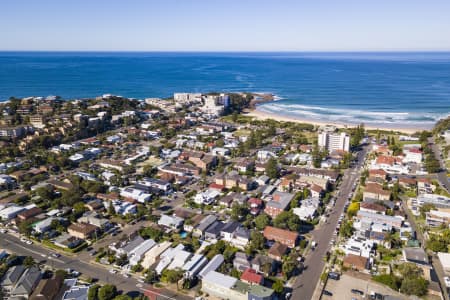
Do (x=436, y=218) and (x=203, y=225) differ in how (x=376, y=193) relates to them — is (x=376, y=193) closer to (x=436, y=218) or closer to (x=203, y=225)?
(x=436, y=218)

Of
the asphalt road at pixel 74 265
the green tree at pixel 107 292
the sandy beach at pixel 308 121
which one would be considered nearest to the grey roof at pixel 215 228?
the asphalt road at pixel 74 265

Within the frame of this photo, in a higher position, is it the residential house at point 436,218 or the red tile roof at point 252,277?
the residential house at point 436,218

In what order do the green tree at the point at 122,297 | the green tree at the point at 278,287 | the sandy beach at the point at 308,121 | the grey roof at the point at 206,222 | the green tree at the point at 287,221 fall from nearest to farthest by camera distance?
the green tree at the point at 122,297 < the green tree at the point at 278,287 < the green tree at the point at 287,221 < the grey roof at the point at 206,222 < the sandy beach at the point at 308,121

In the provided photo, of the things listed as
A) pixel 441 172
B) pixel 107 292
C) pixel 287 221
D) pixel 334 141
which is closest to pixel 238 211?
pixel 287 221

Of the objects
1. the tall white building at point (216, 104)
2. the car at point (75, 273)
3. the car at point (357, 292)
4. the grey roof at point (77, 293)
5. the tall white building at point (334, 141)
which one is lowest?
the car at point (75, 273)

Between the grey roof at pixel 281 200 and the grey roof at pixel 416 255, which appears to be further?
the grey roof at pixel 281 200

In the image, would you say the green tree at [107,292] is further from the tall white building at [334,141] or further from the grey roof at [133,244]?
the tall white building at [334,141]

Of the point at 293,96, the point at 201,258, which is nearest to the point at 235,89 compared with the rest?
the point at 293,96

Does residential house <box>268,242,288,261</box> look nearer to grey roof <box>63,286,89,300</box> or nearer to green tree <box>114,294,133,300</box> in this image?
green tree <box>114,294,133,300</box>
